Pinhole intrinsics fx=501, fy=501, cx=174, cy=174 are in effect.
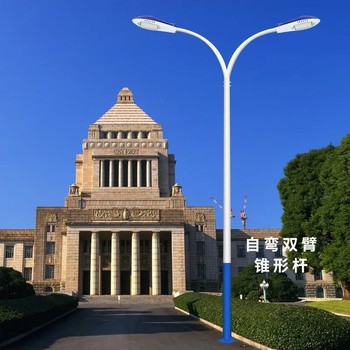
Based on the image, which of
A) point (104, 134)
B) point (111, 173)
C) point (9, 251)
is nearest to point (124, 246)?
point (111, 173)

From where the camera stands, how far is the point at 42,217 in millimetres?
79500

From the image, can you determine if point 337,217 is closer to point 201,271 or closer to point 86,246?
point 201,271

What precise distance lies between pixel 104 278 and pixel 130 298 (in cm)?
1199

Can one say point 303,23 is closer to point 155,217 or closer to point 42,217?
point 155,217

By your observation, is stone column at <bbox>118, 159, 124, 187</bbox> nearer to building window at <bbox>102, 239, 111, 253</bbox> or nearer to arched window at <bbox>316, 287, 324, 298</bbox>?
building window at <bbox>102, 239, 111, 253</bbox>

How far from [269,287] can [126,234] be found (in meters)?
Answer: 24.4

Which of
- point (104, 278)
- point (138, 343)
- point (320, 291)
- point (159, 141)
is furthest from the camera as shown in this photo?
point (159, 141)

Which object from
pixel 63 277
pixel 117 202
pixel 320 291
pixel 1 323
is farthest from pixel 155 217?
pixel 1 323

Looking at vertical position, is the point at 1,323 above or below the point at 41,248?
below

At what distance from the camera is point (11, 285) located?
116 ft

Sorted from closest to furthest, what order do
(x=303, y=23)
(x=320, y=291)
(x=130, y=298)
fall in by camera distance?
(x=303, y=23) → (x=130, y=298) → (x=320, y=291)

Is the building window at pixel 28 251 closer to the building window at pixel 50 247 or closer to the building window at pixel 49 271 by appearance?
the building window at pixel 50 247

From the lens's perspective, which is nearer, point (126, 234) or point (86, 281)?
point (126, 234)

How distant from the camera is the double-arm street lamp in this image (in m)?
16.2
